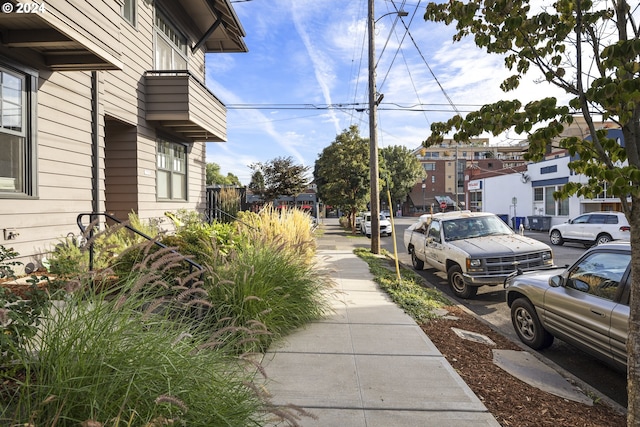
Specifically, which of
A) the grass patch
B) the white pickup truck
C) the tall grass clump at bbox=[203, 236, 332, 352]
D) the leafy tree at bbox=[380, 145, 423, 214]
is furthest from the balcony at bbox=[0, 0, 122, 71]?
the leafy tree at bbox=[380, 145, 423, 214]

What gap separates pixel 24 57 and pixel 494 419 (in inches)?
288

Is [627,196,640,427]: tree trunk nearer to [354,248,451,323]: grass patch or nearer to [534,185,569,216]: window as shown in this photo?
[354,248,451,323]: grass patch

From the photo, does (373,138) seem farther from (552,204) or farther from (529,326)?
(552,204)

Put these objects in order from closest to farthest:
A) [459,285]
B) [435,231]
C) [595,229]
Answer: [459,285] < [435,231] < [595,229]

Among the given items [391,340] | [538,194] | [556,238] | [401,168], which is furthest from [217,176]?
[391,340]

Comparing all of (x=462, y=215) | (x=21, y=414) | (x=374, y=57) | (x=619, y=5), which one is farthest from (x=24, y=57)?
(x=374, y=57)

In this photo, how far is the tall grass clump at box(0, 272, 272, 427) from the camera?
1.90m

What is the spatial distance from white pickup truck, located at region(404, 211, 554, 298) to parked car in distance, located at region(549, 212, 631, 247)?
410 inches

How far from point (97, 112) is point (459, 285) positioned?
26.4 feet

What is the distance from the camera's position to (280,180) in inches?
1025

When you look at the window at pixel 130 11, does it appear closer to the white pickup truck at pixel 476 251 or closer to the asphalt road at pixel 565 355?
the white pickup truck at pixel 476 251

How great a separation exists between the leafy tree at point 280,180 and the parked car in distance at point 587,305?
21101mm

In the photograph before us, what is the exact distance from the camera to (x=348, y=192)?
29.5m

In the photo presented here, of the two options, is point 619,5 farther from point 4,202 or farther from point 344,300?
point 4,202
